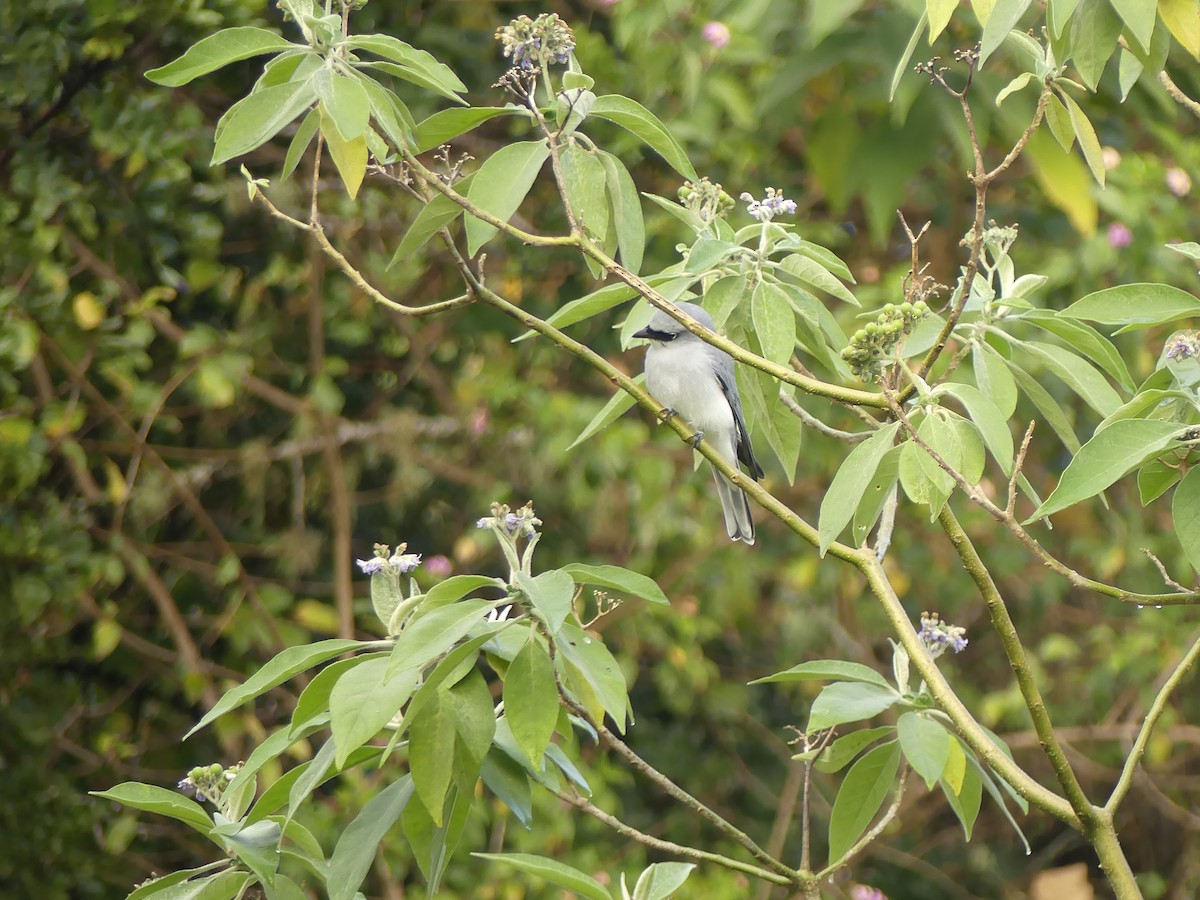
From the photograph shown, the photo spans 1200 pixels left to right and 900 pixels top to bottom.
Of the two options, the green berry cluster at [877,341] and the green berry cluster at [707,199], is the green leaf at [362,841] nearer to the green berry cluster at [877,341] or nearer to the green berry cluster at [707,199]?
the green berry cluster at [877,341]

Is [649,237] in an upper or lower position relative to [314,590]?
upper

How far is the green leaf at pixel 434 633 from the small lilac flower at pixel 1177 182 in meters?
4.04

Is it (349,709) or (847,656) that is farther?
(847,656)

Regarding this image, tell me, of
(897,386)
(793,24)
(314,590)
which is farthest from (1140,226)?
(897,386)

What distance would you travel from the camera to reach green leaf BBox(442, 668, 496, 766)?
58.3 inches

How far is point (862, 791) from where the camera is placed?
180 centimetres

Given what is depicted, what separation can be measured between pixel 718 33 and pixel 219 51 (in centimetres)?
279

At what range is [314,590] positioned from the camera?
4.43m

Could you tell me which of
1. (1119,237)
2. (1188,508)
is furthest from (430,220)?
(1119,237)

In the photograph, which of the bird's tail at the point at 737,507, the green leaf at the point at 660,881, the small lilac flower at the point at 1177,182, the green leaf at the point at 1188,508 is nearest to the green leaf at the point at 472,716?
the green leaf at the point at 660,881

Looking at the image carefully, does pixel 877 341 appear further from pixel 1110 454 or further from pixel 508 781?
pixel 508 781

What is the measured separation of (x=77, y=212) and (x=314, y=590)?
1.43 m

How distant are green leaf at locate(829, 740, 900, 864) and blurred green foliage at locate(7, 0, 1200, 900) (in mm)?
2175

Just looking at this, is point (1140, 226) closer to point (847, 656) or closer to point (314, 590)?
point (847, 656)
